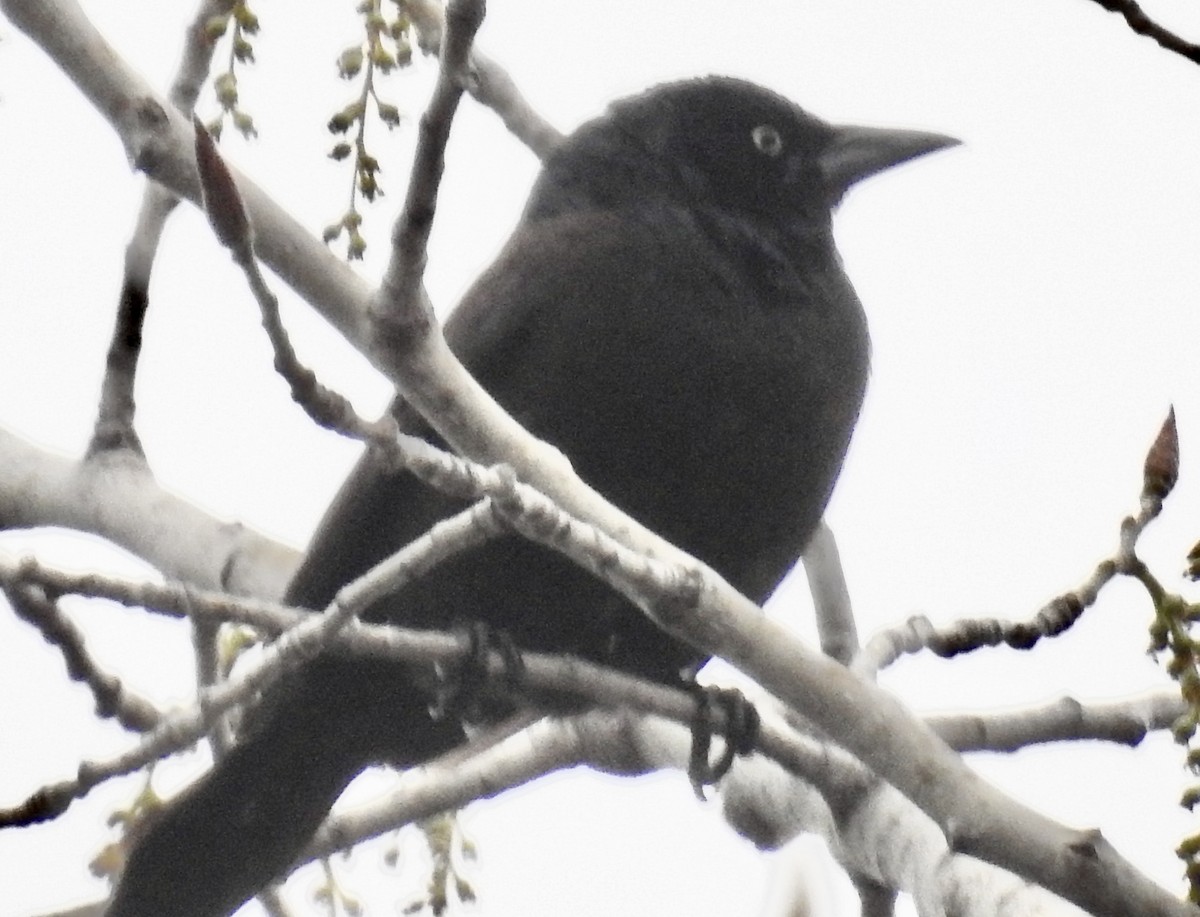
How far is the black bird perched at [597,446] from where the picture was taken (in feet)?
9.11

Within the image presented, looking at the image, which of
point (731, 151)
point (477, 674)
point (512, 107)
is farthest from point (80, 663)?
point (731, 151)

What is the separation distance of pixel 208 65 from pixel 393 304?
1.02 m

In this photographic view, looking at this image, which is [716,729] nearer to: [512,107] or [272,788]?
[272,788]

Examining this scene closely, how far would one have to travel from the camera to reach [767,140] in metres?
3.53

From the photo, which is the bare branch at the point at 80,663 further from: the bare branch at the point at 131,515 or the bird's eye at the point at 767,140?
the bird's eye at the point at 767,140

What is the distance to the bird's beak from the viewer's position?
11.8 feet

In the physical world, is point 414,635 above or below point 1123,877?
above

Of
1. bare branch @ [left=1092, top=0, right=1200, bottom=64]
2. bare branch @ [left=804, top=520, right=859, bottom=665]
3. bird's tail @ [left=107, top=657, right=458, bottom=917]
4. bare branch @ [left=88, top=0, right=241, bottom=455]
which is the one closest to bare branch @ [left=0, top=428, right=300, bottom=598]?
bare branch @ [left=88, top=0, right=241, bottom=455]

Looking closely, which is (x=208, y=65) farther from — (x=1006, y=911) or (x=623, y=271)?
(x=1006, y=911)

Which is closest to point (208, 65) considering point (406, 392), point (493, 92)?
point (493, 92)

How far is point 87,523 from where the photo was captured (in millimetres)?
2961

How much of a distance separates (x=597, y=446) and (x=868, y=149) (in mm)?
1199

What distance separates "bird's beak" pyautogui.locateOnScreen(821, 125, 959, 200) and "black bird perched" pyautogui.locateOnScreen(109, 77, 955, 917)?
0.32m

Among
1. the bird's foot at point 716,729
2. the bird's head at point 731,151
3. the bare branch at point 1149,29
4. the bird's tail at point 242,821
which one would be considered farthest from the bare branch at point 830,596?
the bare branch at point 1149,29
